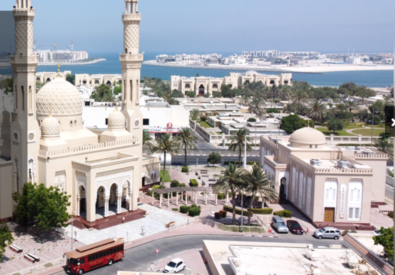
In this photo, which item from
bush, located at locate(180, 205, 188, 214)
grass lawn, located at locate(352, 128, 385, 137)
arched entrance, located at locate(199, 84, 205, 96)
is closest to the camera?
bush, located at locate(180, 205, 188, 214)

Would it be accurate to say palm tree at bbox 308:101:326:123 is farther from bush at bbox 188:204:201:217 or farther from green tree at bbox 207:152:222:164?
bush at bbox 188:204:201:217

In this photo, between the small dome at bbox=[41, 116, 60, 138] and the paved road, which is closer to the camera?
the paved road

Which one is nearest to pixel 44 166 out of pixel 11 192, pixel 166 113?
pixel 11 192

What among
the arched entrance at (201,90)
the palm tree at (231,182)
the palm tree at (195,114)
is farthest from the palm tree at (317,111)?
the palm tree at (231,182)

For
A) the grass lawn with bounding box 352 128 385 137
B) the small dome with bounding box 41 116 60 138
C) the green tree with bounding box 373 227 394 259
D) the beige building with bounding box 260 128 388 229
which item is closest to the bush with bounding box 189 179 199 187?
the beige building with bounding box 260 128 388 229

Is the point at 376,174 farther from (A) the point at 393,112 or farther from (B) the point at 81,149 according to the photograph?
(A) the point at 393,112

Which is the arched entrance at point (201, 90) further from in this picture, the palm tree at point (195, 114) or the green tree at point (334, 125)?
the green tree at point (334, 125)
